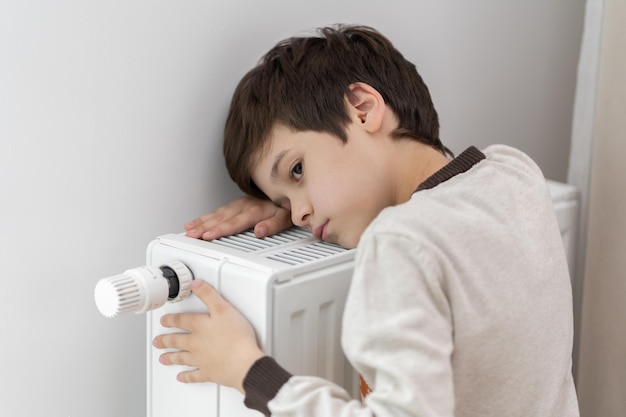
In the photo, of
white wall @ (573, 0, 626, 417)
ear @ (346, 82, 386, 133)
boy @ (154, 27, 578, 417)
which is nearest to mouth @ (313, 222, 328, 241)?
boy @ (154, 27, 578, 417)

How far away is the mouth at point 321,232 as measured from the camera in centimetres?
86

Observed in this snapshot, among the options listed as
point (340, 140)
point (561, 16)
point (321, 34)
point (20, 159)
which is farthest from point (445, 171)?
point (561, 16)

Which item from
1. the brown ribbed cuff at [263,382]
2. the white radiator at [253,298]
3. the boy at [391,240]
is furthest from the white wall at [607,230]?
the brown ribbed cuff at [263,382]

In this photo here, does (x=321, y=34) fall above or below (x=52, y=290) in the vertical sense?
above

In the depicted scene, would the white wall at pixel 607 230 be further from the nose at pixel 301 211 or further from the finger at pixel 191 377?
the finger at pixel 191 377

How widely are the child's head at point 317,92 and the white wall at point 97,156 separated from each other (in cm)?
4

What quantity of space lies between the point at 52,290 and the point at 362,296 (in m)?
0.34

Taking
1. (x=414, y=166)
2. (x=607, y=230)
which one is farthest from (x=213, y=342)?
(x=607, y=230)

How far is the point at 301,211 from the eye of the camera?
865 mm

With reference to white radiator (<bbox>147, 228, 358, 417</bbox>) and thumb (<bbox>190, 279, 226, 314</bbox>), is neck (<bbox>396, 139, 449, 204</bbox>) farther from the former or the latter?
thumb (<bbox>190, 279, 226, 314</bbox>)

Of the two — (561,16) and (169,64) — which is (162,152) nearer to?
(169,64)

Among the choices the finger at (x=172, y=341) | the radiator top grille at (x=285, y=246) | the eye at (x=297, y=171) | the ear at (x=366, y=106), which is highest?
the ear at (x=366, y=106)

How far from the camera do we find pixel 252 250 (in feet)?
2.66

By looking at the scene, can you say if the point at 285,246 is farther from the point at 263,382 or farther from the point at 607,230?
the point at 607,230
